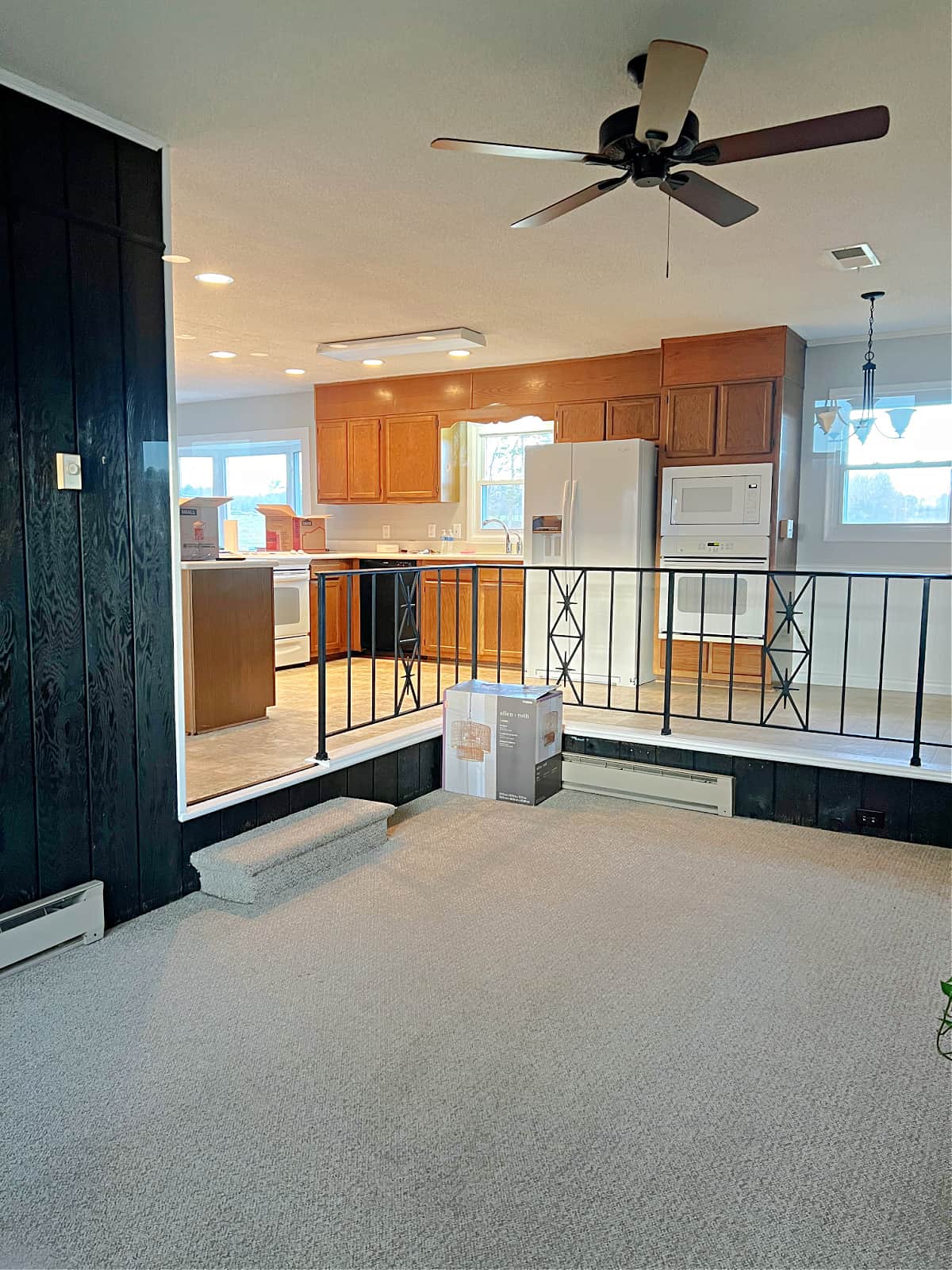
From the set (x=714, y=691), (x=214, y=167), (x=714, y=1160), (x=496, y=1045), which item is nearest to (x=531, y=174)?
(x=214, y=167)

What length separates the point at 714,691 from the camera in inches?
215

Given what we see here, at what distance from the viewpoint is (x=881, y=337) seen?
18.1ft

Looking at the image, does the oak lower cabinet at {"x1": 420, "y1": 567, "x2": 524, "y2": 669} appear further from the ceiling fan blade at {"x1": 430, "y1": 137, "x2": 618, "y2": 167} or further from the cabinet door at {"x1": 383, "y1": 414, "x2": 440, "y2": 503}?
the ceiling fan blade at {"x1": 430, "y1": 137, "x2": 618, "y2": 167}

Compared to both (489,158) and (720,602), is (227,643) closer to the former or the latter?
(489,158)

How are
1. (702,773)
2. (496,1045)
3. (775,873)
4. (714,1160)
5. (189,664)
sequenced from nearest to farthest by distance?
(714,1160), (496,1045), (775,873), (702,773), (189,664)

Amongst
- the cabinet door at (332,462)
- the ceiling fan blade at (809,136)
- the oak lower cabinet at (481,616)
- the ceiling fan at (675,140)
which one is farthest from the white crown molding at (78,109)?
the cabinet door at (332,462)

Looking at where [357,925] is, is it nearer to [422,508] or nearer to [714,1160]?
[714,1160]

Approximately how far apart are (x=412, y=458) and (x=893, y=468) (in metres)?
3.51

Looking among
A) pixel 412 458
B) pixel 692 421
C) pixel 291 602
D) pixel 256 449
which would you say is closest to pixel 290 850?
pixel 291 602

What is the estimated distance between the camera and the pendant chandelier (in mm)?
5281

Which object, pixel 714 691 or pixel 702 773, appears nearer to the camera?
pixel 702 773

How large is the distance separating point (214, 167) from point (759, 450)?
3601mm

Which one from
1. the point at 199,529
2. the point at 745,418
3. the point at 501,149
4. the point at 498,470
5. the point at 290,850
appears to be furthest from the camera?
the point at 498,470

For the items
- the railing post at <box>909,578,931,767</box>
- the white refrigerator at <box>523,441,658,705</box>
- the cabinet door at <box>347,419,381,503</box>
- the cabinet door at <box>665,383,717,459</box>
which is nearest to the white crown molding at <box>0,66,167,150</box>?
the railing post at <box>909,578,931,767</box>
